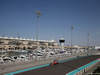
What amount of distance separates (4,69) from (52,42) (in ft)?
511

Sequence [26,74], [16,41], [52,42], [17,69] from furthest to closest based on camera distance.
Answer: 1. [52,42]
2. [16,41]
3. [17,69]
4. [26,74]

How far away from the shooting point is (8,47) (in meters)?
96.5

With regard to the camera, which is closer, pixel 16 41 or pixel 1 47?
pixel 1 47

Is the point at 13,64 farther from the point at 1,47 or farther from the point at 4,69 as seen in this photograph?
the point at 1,47

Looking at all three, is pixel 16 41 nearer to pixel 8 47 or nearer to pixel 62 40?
pixel 8 47

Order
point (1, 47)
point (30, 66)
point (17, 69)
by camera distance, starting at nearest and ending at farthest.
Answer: point (17, 69)
point (30, 66)
point (1, 47)

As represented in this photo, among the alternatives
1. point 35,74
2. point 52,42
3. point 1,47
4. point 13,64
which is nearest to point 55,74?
point 35,74

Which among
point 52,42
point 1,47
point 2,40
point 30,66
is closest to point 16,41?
point 2,40

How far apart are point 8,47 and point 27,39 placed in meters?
36.8

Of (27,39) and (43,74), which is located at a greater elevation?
(27,39)

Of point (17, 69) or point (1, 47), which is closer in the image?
point (17, 69)

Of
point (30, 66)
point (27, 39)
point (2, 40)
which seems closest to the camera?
point (30, 66)

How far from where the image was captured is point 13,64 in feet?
59.1

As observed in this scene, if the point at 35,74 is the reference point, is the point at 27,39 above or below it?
above
